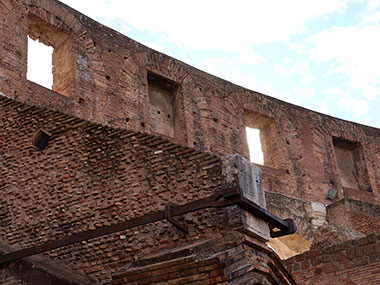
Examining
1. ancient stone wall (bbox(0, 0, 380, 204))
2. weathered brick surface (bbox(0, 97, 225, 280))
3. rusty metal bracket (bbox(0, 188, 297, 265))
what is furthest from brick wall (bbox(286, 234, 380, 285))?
ancient stone wall (bbox(0, 0, 380, 204))

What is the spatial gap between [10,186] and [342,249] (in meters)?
4.64

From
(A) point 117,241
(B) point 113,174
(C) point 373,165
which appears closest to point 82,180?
(B) point 113,174

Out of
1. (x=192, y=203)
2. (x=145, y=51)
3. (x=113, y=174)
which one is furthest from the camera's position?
(x=145, y=51)

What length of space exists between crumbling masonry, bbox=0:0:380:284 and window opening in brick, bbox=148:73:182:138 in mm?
30

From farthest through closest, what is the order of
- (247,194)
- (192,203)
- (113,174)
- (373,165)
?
(373,165) < (113,174) < (247,194) < (192,203)

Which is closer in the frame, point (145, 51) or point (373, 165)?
point (145, 51)

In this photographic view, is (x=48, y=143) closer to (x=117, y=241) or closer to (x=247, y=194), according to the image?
(x=117, y=241)

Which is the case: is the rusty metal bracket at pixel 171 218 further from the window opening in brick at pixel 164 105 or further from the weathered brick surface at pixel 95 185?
the window opening in brick at pixel 164 105

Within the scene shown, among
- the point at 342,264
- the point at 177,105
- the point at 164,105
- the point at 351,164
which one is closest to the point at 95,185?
the point at 342,264

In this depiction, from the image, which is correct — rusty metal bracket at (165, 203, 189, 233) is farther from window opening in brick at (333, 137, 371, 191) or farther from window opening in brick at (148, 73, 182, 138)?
window opening in brick at (333, 137, 371, 191)

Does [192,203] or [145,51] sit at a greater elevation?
[145,51]

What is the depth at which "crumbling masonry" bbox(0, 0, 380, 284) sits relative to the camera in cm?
654

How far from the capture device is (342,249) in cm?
887

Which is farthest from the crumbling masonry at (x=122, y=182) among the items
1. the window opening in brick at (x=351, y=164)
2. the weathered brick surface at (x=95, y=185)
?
the window opening in brick at (x=351, y=164)
